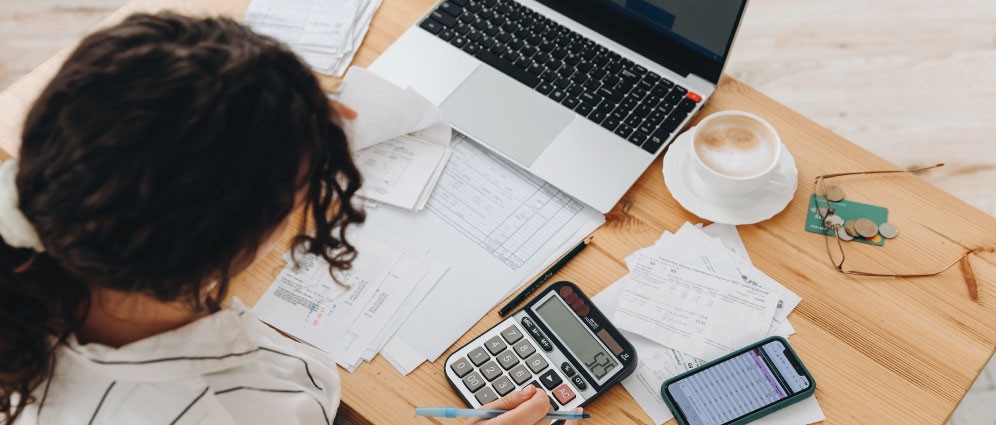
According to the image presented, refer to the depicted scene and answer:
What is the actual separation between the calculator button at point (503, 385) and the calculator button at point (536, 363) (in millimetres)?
28

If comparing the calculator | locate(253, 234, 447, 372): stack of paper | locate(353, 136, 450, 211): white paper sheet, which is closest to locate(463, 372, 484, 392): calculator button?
the calculator

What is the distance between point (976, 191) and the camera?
1803 mm

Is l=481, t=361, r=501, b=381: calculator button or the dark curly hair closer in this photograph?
the dark curly hair

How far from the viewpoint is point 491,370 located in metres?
0.89

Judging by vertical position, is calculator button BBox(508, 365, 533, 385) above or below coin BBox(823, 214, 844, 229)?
below

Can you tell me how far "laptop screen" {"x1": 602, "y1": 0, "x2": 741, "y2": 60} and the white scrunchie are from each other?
72 cm

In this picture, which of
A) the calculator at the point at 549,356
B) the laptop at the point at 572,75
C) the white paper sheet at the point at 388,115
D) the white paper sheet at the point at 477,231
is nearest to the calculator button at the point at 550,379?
the calculator at the point at 549,356

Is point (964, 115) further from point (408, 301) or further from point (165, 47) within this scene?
point (165, 47)

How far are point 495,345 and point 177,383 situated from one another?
33 centimetres

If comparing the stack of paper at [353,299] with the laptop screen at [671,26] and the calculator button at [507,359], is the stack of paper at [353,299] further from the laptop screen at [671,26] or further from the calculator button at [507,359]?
the laptop screen at [671,26]

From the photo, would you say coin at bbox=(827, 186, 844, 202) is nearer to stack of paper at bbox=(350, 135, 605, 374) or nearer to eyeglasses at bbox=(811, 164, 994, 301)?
eyeglasses at bbox=(811, 164, 994, 301)

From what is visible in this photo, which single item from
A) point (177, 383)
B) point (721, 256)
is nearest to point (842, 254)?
point (721, 256)

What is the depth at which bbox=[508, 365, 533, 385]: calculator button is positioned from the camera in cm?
88

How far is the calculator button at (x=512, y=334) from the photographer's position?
90cm
